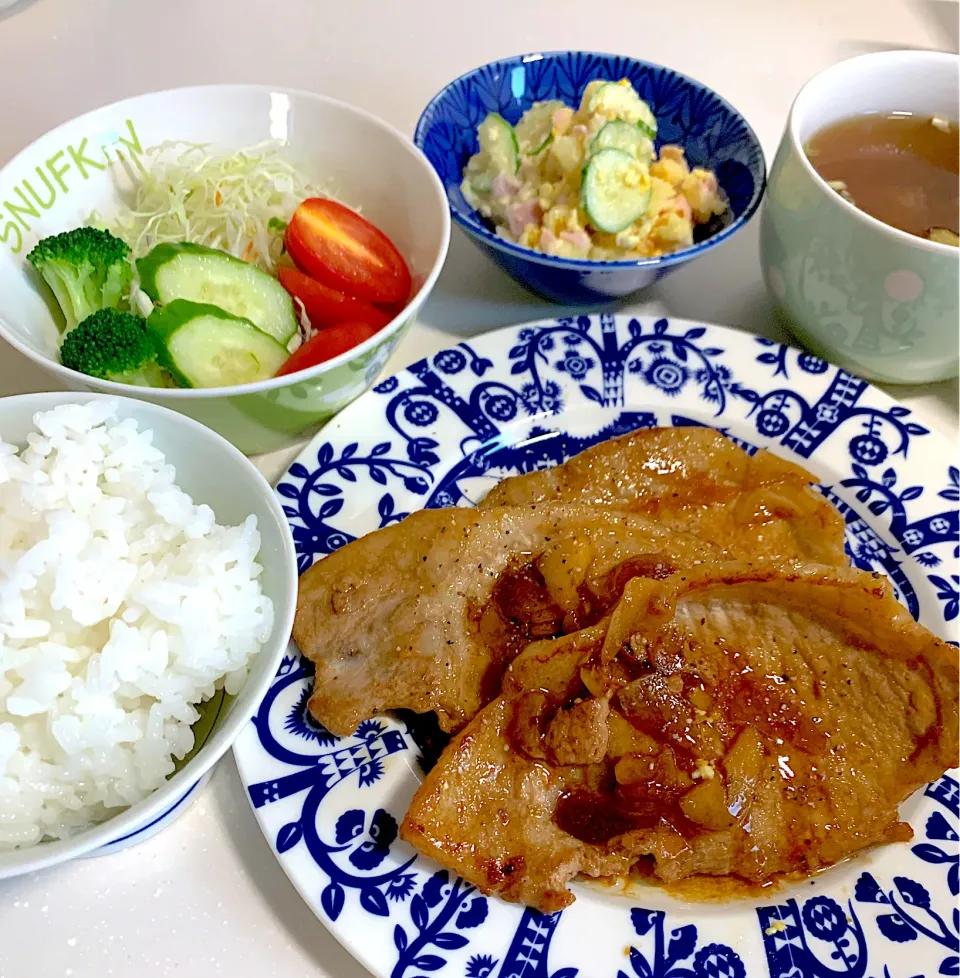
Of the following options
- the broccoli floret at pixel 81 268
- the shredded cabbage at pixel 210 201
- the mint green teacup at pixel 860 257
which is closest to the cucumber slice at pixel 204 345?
the broccoli floret at pixel 81 268

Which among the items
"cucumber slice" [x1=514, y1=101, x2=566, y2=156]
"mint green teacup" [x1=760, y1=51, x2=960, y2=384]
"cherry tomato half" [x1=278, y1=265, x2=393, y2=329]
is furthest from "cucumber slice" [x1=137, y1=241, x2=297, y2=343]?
"mint green teacup" [x1=760, y1=51, x2=960, y2=384]

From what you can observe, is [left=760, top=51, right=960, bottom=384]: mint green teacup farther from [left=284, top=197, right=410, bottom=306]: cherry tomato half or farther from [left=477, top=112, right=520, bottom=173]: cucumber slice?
[left=284, top=197, right=410, bottom=306]: cherry tomato half

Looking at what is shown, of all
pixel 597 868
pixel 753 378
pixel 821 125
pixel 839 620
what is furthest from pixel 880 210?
pixel 597 868

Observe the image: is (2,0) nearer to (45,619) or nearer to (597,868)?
(45,619)

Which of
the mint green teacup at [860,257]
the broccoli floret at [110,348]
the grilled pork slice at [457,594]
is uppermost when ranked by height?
the broccoli floret at [110,348]

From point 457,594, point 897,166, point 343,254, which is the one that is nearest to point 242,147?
point 343,254

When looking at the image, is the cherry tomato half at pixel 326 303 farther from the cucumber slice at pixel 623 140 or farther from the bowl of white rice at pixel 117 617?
the cucumber slice at pixel 623 140

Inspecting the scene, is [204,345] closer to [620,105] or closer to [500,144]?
[500,144]
